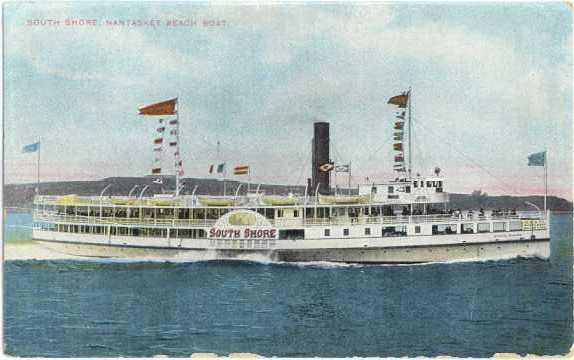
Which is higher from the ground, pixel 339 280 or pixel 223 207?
pixel 223 207

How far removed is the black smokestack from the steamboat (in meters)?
0.09

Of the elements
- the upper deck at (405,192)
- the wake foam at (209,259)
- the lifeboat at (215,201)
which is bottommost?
the wake foam at (209,259)

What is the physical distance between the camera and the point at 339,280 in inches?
673

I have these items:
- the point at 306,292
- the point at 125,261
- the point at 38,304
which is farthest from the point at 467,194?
the point at 38,304

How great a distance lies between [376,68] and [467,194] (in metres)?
5.06

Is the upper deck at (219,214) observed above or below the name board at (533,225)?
above

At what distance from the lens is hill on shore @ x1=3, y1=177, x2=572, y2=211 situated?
16.2m

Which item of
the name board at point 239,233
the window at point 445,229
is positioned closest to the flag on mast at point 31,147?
the name board at point 239,233

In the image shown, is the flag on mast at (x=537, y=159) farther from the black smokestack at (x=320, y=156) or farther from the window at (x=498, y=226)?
the black smokestack at (x=320, y=156)

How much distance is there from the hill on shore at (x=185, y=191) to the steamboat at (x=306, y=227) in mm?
272

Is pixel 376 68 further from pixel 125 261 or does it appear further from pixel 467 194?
pixel 125 261

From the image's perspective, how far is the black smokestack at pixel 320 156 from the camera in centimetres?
1697

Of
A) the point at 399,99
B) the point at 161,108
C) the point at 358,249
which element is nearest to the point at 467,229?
the point at 358,249

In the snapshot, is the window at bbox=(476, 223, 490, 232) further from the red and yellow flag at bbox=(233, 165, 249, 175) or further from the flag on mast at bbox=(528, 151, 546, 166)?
the red and yellow flag at bbox=(233, 165, 249, 175)
